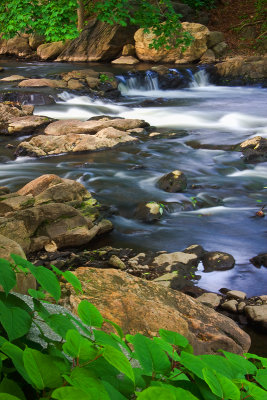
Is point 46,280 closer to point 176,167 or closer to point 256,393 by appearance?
point 256,393

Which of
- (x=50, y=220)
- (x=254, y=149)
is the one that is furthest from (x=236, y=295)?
(x=254, y=149)

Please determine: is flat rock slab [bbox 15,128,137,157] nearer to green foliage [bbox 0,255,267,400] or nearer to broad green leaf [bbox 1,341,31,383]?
green foliage [bbox 0,255,267,400]

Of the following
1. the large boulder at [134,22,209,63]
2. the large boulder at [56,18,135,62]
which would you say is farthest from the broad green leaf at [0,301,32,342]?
the large boulder at [56,18,135,62]

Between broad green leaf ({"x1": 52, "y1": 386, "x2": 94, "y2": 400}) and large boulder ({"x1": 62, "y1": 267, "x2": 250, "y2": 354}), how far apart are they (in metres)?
1.86

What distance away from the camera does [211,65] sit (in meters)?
18.7

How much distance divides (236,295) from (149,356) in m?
3.57

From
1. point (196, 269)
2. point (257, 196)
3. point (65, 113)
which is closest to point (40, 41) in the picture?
point (65, 113)

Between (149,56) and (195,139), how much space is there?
10.1 metres

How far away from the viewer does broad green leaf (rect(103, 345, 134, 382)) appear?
91 cm

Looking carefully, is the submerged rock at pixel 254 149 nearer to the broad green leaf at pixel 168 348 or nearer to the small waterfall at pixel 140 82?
the small waterfall at pixel 140 82

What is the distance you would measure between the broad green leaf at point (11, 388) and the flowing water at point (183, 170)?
390 cm

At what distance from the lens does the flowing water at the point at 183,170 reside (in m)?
5.73

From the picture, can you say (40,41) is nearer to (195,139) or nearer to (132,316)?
(195,139)

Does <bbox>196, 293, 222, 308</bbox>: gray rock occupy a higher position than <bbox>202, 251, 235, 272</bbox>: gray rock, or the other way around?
<bbox>196, 293, 222, 308</bbox>: gray rock
